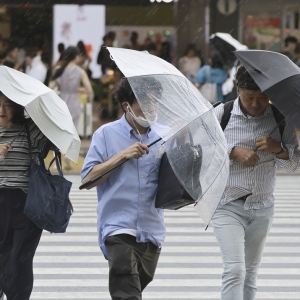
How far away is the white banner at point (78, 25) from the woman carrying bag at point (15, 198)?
1480 cm

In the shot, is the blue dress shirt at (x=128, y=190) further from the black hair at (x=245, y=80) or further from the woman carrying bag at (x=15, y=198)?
the woman carrying bag at (x=15, y=198)

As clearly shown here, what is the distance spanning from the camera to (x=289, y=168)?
5.21 m

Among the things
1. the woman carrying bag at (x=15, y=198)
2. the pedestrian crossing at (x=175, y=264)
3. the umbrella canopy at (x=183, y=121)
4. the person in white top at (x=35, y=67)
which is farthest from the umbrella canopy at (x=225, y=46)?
the umbrella canopy at (x=183, y=121)

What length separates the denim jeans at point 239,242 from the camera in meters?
4.88

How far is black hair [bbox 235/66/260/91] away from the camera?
4.91 m

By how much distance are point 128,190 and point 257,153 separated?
953 millimetres

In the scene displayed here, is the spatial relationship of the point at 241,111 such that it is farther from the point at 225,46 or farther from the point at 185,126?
the point at 225,46

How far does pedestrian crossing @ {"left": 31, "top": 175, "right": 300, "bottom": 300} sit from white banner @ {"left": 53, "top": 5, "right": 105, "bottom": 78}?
10520 mm

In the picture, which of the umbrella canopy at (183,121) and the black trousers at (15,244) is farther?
the black trousers at (15,244)

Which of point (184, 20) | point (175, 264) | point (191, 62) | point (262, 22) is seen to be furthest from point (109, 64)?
point (175, 264)

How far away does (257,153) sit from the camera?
202 inches

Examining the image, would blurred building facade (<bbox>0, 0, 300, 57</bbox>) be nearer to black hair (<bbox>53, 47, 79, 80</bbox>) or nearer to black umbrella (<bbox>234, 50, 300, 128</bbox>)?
black hair (<bbox>53, 47, 79, 80</bbox>)

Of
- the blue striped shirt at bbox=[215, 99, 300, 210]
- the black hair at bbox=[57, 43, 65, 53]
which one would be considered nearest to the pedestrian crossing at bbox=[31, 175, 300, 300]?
the blue striped shirt at bbox=[215, 99, 300, 210]

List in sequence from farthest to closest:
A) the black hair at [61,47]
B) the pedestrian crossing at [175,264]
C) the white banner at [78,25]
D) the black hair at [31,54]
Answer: the white banner at [78,25] < the black hair at [31,54] < the black hair at [61,47] < the pedestrian crossing at [175,264]
